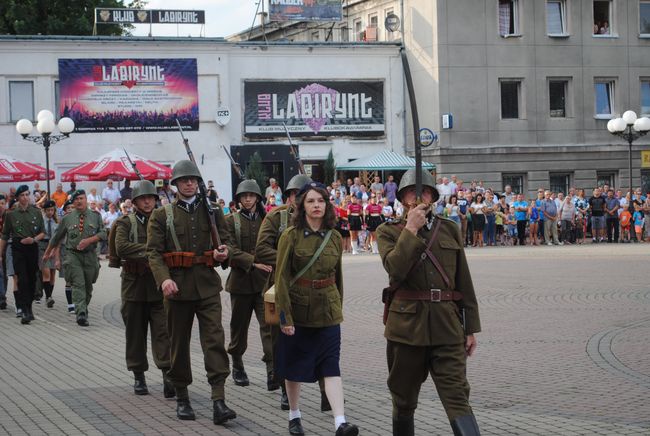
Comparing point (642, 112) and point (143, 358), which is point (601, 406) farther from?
point (642, 112)

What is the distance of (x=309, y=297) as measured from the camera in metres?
8.54

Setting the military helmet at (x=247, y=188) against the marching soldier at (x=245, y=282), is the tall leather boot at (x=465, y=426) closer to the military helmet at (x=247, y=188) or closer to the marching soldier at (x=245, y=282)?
the marching soldier at (x=245, y=282)

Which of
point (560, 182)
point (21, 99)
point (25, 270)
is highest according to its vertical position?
point (21, 99)

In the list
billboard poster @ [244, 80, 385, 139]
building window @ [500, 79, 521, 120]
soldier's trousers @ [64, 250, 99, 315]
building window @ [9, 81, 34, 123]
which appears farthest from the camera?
building window @ [500, 79, 521, 120]

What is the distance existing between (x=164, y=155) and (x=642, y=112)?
768 inches

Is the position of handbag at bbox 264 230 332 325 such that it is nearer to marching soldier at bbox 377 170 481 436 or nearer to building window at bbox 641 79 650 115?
marching soldier at bbox 377 170 481 436

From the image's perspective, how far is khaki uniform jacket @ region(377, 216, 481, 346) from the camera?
7.09 metres

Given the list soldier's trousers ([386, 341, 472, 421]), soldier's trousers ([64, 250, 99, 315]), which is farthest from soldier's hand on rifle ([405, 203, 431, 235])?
soldier's trousers ([64, 250, 99, 315])

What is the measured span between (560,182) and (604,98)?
3.91 m

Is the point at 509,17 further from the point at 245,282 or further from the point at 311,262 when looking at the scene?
the point at 311,262

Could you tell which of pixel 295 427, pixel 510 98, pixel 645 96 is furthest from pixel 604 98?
pixel 295 427

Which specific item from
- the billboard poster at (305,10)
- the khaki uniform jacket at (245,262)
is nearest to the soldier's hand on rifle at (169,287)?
the khaki uniform jacket at (245,262)

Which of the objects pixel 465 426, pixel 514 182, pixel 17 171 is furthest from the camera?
pixel 514 182

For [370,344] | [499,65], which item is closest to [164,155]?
[499,65]
